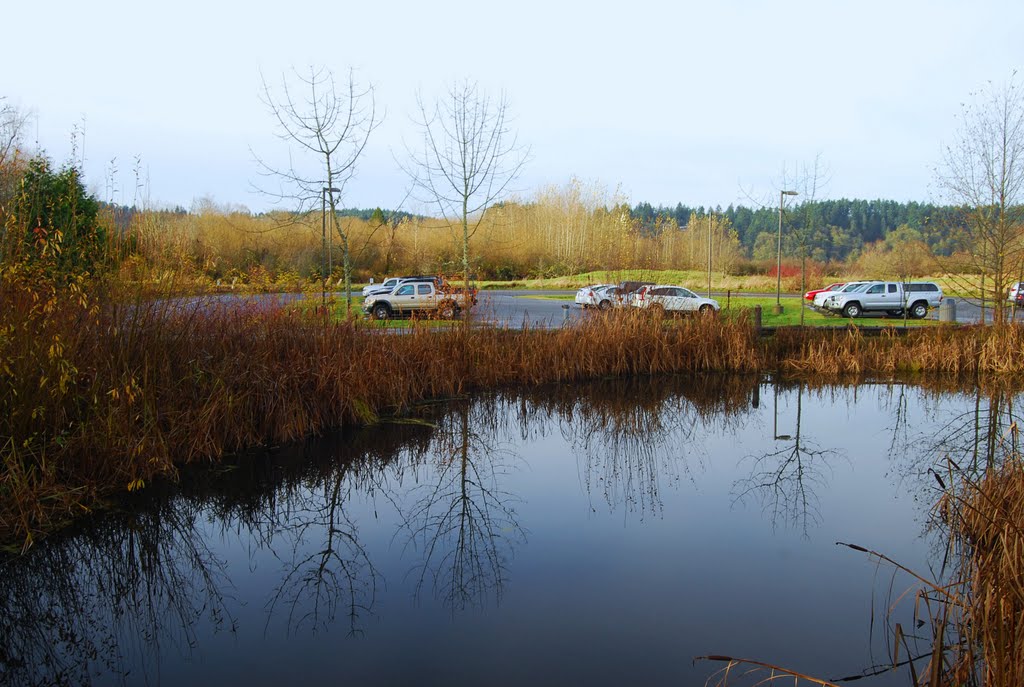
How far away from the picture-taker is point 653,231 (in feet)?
57.3

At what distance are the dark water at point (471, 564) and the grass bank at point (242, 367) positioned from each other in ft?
1.50

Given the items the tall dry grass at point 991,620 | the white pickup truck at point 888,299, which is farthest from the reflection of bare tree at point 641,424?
the white pickup truck at point 888,299

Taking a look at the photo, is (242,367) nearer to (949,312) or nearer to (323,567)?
(323,567)

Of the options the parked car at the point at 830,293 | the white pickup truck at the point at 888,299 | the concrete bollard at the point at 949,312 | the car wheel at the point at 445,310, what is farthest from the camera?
the parked car at the point at 830,293

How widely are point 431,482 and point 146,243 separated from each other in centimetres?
385

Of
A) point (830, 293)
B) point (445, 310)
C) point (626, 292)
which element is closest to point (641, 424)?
point (445, 310)

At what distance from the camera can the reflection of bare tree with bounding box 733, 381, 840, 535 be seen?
23.9ft

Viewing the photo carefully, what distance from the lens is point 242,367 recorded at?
9125 millimetres

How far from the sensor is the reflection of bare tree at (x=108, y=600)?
14.9 ft

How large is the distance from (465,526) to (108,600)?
2871mm

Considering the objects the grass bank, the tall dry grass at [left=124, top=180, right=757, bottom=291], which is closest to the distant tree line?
the tall dry grass at [left=124, top=180, right=757, bottom=291]

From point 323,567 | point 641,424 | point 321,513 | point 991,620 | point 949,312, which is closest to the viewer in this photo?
point 991,620

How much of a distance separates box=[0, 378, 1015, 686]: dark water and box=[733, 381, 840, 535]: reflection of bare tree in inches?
1.5

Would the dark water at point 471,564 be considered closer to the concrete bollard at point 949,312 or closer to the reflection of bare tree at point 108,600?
the reflection of bare tree at point 108,600
